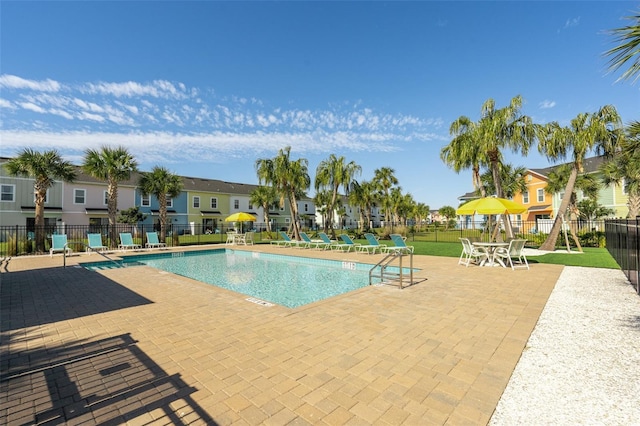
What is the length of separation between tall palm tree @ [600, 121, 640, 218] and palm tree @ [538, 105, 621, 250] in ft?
2.99

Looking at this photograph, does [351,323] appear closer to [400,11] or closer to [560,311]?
[560,311]

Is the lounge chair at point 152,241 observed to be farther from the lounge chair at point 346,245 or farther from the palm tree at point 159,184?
the lounge chair at point 346,245

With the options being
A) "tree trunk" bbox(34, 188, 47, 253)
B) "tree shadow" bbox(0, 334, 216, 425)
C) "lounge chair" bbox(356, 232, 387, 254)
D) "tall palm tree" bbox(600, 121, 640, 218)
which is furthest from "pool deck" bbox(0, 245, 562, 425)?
"tree trunk" bbox(34, 188, 47, 253)

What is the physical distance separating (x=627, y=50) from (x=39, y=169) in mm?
24114

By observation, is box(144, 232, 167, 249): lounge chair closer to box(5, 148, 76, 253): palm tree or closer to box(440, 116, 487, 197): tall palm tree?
box(5, 148, 76, 253): palm tree

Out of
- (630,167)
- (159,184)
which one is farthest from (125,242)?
(630,167)

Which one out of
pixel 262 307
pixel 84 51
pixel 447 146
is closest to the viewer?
pixel 262 307

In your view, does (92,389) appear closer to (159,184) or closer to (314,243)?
(314,243)

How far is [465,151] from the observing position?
15484mm

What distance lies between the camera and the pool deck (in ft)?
8.33

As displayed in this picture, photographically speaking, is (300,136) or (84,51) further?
(300,136)

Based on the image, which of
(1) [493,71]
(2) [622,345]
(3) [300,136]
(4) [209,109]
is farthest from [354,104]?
(2) [622,345]

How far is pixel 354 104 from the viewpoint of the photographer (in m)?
20.6

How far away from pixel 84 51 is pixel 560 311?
17.4 metres
